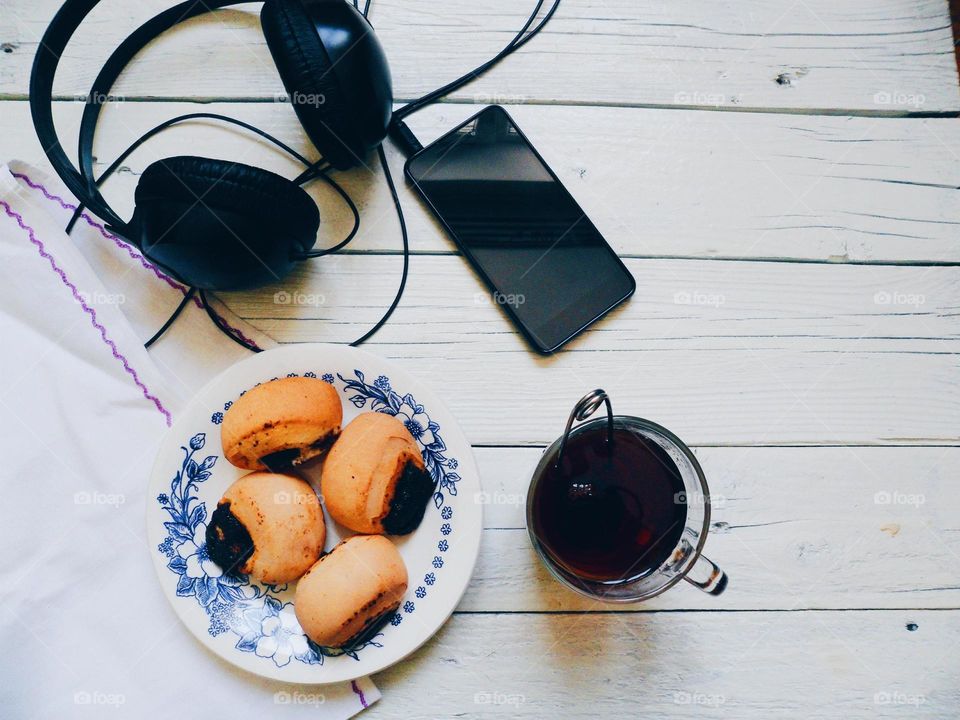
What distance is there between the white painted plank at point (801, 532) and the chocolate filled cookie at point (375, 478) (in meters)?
0.09

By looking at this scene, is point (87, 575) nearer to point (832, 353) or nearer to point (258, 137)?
point (258, 137)

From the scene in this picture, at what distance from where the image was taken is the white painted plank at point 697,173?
0.70m

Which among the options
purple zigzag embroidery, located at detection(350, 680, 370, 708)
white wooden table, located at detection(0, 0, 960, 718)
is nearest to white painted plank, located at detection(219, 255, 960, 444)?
white wooden table, located at detection(0, 0, 960, 718)

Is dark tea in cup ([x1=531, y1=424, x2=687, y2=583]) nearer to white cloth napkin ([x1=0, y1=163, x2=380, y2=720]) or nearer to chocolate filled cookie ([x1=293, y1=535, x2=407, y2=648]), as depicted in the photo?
chocolate filled cookie ([x1=293, y1=535, x2=407, y2=648])

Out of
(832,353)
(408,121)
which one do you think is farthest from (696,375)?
(408,121)

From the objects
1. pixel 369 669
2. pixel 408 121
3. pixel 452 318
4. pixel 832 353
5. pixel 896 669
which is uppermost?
pixel 408 121

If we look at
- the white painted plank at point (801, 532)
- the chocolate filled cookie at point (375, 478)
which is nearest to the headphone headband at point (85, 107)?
the chocolate filled cookie at point (375, 478)

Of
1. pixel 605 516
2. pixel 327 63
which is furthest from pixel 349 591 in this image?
pixel 327 63

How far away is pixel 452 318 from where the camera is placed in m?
0.69

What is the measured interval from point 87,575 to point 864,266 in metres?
0.80

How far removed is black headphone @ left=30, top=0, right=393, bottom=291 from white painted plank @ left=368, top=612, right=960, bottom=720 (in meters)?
0.38

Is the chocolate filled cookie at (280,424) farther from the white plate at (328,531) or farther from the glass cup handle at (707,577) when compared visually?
the glass cup handle at (707,577)

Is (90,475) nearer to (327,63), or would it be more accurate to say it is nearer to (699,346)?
(327,63)

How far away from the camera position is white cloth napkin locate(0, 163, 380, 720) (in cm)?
62
